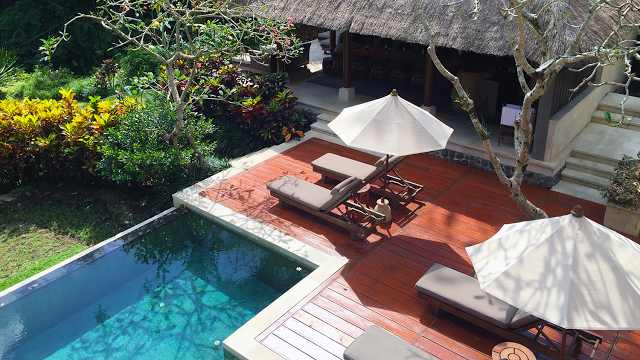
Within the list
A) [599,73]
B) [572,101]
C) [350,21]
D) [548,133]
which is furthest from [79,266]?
[599,73]

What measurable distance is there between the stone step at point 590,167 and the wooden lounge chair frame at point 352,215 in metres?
3.85

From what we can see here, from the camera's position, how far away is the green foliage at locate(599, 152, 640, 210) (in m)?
7.21

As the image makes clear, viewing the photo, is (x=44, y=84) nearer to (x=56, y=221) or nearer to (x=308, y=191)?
(x=56, y=221)

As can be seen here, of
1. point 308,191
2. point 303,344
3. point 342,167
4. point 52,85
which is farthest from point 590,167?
point 52,85

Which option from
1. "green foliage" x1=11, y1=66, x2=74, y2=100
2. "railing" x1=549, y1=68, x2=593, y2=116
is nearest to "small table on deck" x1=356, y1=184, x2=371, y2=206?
"railing" x1=549, y1=68, x2=593, y2=116

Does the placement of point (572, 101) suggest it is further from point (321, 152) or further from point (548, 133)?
point (321, 152)

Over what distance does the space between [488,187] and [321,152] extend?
3.21 metres

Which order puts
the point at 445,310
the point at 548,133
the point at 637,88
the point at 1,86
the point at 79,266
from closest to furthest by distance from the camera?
1. the point at 445,310
2. the point at 79,266
3. the point at 548,133
4. the point at 637,88
5. the point at 1,86

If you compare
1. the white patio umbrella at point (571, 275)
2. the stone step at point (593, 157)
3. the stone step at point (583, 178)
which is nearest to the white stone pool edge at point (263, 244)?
the white patio umbrella at point (571, 275)

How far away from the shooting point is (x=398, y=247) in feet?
23.6

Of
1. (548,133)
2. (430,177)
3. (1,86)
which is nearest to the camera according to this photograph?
(548,133)

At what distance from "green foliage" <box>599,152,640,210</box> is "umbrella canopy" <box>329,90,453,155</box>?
8.10 ft

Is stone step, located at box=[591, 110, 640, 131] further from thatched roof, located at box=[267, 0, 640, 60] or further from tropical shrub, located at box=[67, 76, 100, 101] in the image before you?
tropical shrub, located at box=[67, 76, 100, 101]

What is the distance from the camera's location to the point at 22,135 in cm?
915
